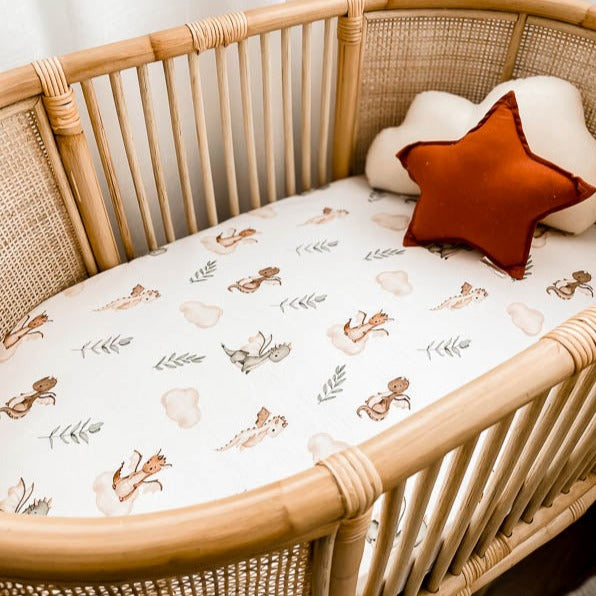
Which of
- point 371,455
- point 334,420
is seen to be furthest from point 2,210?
point 371,455

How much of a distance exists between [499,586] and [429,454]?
84cm

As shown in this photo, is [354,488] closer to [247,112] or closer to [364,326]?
[364,326]

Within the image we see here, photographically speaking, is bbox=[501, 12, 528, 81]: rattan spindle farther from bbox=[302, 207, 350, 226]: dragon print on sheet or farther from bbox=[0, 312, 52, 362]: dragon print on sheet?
bbox=[0, 312, 52, 362]: dragon print on sheet

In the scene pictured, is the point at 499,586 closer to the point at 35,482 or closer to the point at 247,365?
the point at 247,365

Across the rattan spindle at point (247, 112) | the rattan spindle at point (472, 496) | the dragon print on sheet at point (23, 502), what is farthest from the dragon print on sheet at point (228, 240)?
the rattan spindle at point (472, 496)

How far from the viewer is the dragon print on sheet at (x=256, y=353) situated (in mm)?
972

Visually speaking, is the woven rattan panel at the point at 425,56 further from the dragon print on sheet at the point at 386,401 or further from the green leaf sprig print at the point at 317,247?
the dragon print on sheet at the point at 386,401

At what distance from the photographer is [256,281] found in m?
1.12

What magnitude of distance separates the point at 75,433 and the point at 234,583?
0.43m

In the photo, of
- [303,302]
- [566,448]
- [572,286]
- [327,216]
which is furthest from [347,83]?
[566,448]

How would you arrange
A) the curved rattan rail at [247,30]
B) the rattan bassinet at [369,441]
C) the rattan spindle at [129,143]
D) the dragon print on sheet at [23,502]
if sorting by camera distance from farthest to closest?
the rattan spindle at [129,143]
the curved rattan rail at [247,30]
the dragon print on sheet at [23,502]
the rattan bassinet at [369,441]

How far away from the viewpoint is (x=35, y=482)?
81 centimetres

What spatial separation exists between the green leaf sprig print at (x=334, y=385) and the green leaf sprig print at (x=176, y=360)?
21 cm

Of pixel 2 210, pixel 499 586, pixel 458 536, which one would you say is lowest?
pixel 499 586
